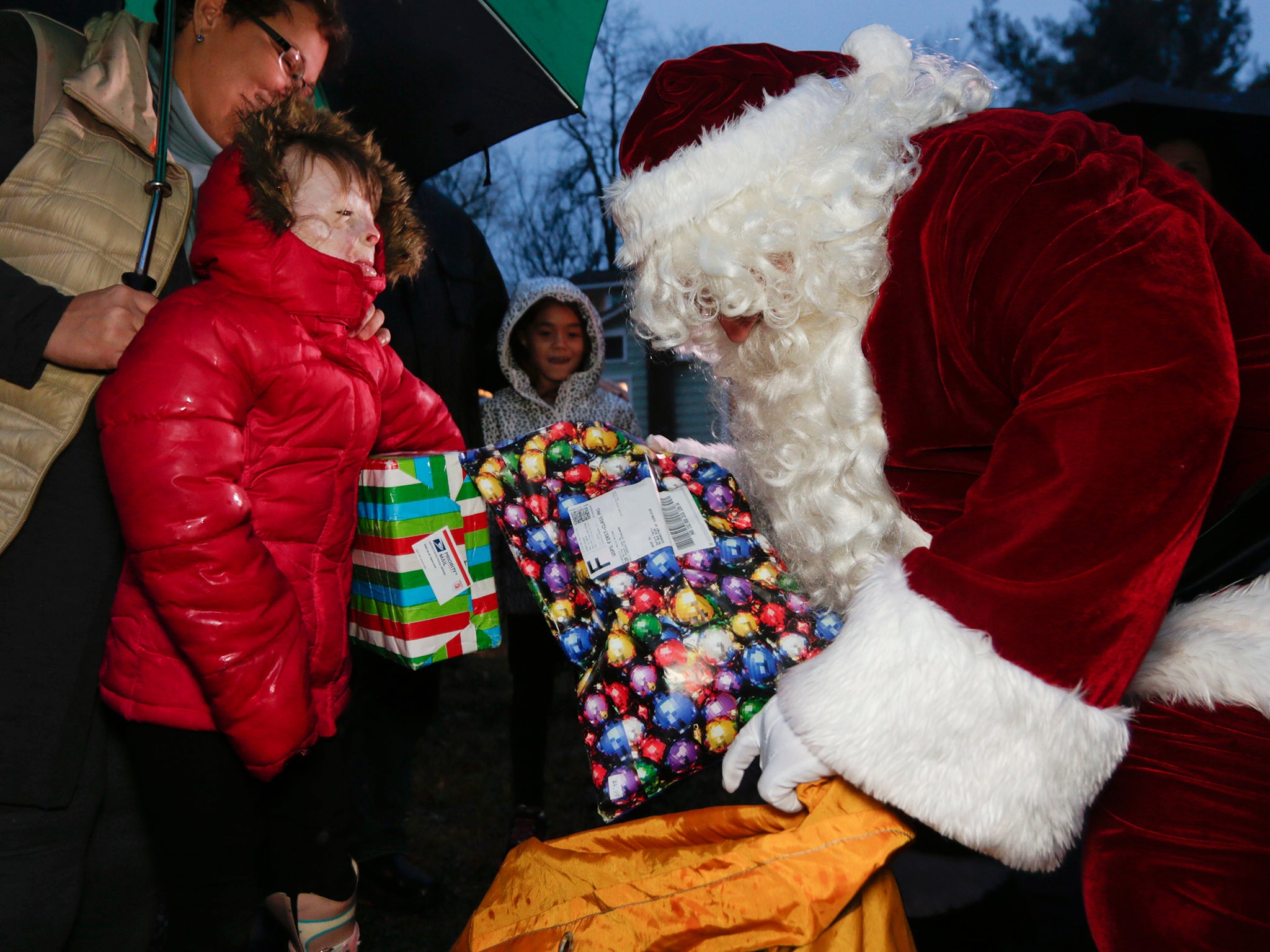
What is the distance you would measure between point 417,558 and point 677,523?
554mm

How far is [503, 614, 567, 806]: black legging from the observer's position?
285 centimetres

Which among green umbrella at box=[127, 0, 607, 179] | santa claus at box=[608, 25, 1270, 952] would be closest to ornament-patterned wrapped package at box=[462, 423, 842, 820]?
santa claus at box=[608, 25, 1270, 952]

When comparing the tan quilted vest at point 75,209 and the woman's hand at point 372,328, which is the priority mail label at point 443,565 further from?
the tan quilted vest at point 75,209

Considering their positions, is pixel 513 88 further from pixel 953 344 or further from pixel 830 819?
pixel 830 819

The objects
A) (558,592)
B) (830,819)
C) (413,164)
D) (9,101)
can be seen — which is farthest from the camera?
(413,164)

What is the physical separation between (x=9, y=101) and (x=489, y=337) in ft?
7.59

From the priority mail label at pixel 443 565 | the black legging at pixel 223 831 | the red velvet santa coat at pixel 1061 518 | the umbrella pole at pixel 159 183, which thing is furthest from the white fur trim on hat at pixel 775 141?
the black legging at pixel 223 831

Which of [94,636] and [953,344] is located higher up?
[953,344]

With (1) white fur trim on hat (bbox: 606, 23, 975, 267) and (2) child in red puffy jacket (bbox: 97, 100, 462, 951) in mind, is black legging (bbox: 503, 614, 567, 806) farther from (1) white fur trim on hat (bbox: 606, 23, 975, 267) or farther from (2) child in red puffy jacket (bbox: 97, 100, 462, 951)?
(1) white fur trim on hat (bbox: 606, 23, 975, 267)

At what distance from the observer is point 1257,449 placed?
3.79ft

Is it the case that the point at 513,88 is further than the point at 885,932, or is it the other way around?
the point at 513,88

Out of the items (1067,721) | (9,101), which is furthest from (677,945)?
(9,101)

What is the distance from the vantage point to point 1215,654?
1.08m

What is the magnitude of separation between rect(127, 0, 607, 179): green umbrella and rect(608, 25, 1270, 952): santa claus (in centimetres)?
111
